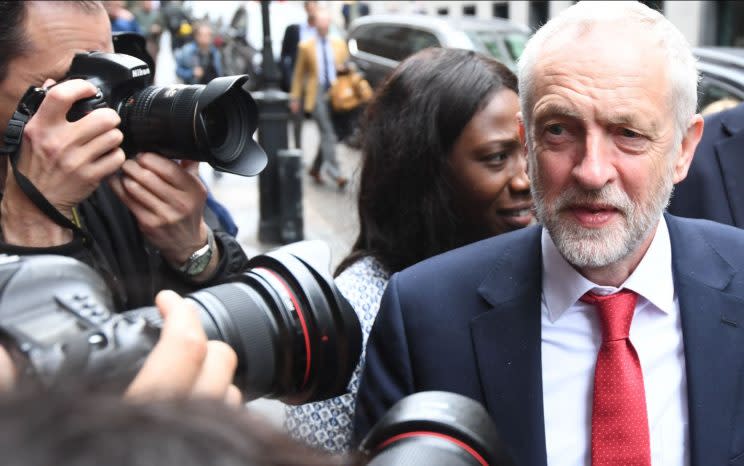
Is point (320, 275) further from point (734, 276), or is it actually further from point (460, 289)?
point (734, 276)

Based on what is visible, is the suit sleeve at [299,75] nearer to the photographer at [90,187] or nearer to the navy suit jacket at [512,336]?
the photographer at [90,187]

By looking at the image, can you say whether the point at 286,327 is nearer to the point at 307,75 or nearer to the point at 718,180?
the point at 718,180

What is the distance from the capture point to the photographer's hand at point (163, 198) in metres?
1.86

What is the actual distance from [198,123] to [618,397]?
0.98 meters

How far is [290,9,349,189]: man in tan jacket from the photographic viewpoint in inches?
403

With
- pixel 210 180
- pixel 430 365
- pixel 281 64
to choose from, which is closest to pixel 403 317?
pixel 430 365

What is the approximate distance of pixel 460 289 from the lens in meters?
1.96

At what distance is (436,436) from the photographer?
3.26ft

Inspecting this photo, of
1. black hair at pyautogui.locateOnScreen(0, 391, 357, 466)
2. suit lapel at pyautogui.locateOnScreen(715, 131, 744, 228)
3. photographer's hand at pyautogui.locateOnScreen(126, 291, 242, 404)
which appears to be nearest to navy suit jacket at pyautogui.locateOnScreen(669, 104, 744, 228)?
suit lapel at pyautogui.locateOnScreen(715, 131, 744, 228)

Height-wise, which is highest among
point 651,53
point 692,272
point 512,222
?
point 651,53

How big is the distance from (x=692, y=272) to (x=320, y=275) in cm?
83

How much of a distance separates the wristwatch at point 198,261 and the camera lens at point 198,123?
0.23 meters

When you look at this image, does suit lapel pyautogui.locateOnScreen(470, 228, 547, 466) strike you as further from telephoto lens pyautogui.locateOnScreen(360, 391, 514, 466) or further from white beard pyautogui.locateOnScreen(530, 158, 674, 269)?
telephoto lens pyautogui.locateOnScreen(360, 391, 514, 466)

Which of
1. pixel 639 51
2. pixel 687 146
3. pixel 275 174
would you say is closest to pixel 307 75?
pixel 275 174
